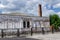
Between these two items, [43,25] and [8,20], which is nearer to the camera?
[8,20]

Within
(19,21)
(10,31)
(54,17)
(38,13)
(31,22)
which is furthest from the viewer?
(54,17)

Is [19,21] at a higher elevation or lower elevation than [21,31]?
higher

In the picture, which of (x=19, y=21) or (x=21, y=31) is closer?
(x=21, y=31)

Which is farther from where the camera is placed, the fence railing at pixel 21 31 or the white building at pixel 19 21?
the white building at pixel 19 21

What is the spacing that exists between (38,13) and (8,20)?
1140 centimetres

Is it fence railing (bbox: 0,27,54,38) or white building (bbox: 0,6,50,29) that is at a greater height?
white building (bbox: 0,6,50,29)

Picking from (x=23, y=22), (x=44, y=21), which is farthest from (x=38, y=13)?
(x=23, y=22)

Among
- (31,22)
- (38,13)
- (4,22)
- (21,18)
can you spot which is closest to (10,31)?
(4,22)

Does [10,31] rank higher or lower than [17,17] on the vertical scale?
lower

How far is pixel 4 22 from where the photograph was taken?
24.1m

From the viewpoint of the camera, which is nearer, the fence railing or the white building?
the fence railing

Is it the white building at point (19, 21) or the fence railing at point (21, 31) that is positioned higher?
the white building at point (19, 21)

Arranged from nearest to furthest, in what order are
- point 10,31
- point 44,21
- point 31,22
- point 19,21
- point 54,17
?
point 10,31
point 19,21
point 31,22
point 44,21
point 54,17

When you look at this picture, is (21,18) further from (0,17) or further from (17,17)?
(0,17)
